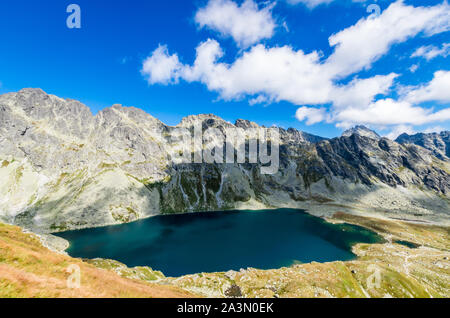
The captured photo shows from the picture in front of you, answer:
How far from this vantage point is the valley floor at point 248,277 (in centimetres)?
1846

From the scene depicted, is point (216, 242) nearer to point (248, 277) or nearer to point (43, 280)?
point (248, 277)

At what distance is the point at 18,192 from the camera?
158625mm

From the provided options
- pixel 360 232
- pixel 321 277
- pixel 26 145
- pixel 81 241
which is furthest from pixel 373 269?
pixel 26 145

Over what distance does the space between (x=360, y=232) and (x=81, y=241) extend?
17099cm

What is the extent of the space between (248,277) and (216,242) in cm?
5880

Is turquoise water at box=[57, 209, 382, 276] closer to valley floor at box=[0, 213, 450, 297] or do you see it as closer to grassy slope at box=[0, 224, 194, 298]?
valley floor at box=[0, 213, 450, 297]

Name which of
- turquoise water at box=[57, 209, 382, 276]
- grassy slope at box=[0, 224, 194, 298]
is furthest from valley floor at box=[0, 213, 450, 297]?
turquoise water at box=[57, 209, 382, 276]

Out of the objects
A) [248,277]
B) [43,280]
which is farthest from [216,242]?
[43,280]

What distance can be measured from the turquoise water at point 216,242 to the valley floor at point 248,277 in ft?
55.5

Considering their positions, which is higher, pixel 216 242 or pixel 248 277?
pixel 248 277

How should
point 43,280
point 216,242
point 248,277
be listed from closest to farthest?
point 43,280, point 248,277, point 216,242

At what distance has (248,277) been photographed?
50.9m
